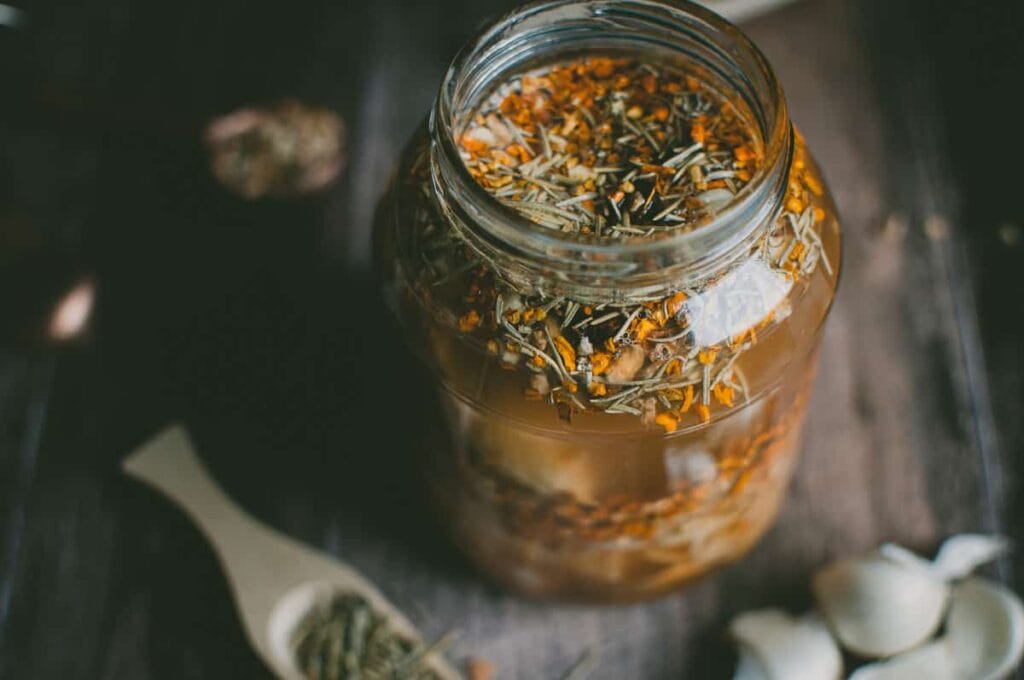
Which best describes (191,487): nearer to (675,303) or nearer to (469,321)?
(469,321)

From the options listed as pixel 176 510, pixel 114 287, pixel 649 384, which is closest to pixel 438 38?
pixel 114 287

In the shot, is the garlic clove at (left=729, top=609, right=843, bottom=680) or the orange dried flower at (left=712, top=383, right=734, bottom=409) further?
the garlic clove at (left=729, top=609, right=843, bottom=680)

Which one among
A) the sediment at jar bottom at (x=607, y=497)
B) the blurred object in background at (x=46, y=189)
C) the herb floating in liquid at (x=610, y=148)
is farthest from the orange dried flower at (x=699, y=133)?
the blurred object in background at (x=46, y=189)

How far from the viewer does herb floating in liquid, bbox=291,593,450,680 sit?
3.41 feet

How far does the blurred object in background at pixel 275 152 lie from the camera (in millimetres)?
1290

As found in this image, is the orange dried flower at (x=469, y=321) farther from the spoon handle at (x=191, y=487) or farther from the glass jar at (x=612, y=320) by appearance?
the spoon handle at (x=191, y=487)

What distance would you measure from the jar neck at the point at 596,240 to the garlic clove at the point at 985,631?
523mm

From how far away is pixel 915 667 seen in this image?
102cm

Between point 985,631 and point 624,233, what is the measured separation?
593mm

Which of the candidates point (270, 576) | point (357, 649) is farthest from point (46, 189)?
point (357, 649)

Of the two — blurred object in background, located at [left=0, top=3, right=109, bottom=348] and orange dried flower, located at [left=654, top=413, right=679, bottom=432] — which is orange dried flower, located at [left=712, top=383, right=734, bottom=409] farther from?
blurred object in background, located at [left=0, top=3, right=109, bottom=348]

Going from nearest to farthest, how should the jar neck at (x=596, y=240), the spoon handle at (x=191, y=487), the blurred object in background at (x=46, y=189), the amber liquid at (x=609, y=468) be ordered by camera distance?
the jar neck at (x=596, y=240) → the amber liquid at (x=609, y=468) → the spoon handle at (x=191, y=487) → the blurred object in background at (x=46, y=189)

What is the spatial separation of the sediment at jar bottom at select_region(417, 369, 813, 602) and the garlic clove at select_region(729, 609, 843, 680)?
7 cm

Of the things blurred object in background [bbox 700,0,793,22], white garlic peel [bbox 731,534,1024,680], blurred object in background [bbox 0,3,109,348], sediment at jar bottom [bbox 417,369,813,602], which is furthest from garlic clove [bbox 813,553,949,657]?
blurred object in background [bbox 0,3,109,348]
